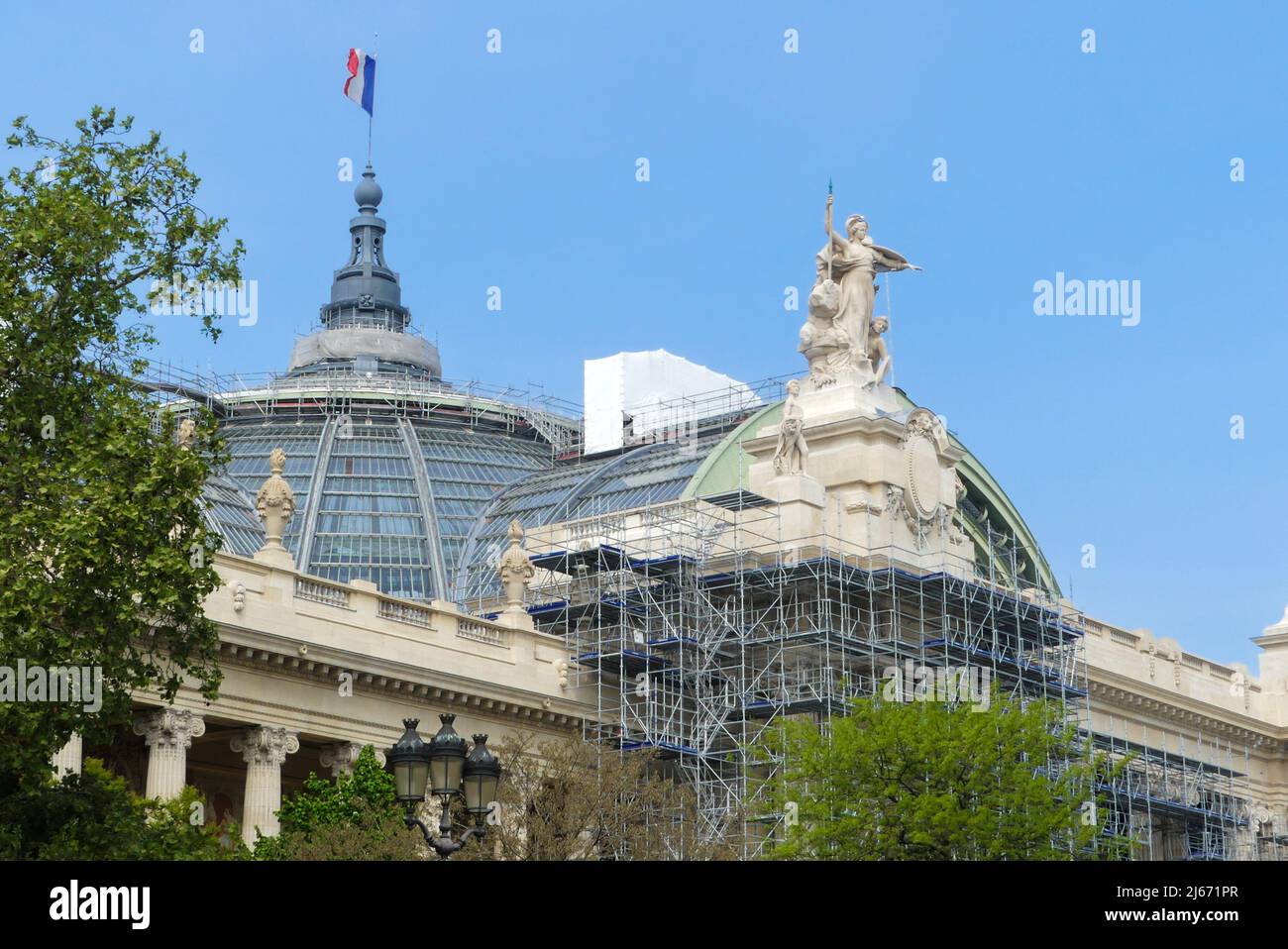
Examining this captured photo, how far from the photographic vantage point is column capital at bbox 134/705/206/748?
47.1 meters

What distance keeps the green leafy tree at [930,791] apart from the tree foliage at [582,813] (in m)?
2.51

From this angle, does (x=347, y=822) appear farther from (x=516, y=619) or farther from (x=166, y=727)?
(x=516, y=619)

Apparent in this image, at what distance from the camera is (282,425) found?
291 ft

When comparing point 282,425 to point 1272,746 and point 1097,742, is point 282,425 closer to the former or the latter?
point 1097,742

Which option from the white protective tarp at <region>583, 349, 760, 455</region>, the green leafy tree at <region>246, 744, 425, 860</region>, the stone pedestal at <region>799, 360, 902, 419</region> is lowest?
the green leafy tree at <region>246, 744, 425, 860</region>

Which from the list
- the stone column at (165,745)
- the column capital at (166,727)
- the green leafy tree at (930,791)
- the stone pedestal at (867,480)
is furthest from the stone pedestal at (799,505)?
the stone column at (165,745)

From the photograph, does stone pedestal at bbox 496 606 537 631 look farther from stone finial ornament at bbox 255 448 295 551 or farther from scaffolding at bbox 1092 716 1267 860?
scaffolding at bbox 1092 716 1267 860

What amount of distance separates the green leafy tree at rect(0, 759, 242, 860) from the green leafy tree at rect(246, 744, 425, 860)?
8429 millimetres

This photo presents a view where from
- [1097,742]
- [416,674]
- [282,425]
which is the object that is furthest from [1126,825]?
[282,425]

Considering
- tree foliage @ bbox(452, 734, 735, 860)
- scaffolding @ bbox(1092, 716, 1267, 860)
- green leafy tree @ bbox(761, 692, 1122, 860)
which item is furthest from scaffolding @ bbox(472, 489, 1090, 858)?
scaffolding @ bbox(1092, 716, 1267, 860)

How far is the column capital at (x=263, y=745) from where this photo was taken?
1984 inches

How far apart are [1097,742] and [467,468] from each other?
29.5 m

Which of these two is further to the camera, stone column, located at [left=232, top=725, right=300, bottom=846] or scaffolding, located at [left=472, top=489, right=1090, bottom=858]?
scaffolding, located at [left=472, top=489, right=1090, bottom=858]

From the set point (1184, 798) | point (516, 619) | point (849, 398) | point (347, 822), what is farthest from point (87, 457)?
point (1184, 798)
